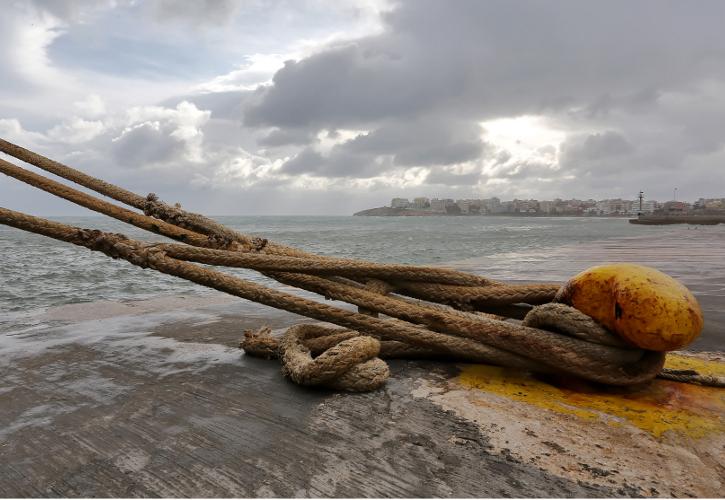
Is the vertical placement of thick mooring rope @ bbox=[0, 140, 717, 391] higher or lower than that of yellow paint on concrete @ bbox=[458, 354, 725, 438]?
higher

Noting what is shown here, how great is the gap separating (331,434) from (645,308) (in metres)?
1.38

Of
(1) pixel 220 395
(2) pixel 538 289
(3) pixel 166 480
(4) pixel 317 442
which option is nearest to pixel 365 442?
(4) pixel 317 442

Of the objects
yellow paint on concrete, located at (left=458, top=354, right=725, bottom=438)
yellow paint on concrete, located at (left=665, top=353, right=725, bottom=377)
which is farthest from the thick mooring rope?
yellow paint on concrete, located at (left=665, top=353, right=725, bottom=377)

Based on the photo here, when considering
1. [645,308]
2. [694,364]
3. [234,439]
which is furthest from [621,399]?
[234,439]

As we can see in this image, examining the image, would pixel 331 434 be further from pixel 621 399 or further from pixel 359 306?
pixel 621 399

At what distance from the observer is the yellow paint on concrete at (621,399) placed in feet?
6.05

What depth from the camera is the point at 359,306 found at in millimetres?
2629

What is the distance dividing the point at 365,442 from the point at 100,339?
8.21 feet

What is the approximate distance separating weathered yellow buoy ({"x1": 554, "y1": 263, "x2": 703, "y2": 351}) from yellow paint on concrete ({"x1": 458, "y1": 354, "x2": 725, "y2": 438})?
0.89 ft

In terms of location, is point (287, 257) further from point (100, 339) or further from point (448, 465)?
point (100, 339)

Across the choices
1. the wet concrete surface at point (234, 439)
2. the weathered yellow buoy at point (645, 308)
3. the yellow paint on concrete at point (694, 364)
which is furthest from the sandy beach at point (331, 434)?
the yellow paint on concrete at point (694, 364)

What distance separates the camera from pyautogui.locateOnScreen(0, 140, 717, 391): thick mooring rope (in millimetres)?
2135

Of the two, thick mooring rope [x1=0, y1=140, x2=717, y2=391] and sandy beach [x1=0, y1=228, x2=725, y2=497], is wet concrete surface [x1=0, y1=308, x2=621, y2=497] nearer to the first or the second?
sandy beach [x1=0, y1=228, x2=725, y2=497]

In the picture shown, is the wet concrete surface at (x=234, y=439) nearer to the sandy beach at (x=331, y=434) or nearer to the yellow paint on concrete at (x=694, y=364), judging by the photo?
the sandy beach at (x=331, y=434)
